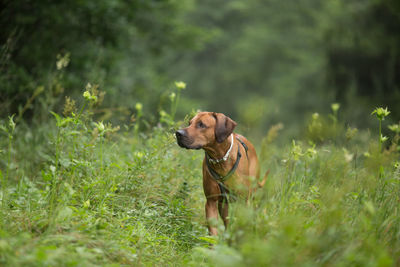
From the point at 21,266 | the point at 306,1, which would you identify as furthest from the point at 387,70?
the point at 306,1

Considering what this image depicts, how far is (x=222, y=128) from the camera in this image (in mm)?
3566

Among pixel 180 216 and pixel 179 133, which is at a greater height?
pixel 179 133

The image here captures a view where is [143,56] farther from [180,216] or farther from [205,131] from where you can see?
[180,216]

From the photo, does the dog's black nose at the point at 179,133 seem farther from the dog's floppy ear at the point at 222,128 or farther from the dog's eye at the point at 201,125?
the dog's floppy ear at the point at 222,128

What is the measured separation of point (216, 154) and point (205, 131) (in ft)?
0.82

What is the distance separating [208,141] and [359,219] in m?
1.48

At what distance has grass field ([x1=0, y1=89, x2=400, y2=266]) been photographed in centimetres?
218

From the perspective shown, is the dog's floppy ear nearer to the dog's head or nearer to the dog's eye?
the dog's head

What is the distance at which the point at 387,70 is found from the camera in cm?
966

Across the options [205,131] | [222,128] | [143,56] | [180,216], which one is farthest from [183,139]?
[143,56]

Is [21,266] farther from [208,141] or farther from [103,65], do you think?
[103,65]

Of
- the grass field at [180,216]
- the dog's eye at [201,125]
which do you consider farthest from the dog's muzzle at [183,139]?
the grass field at [180,216]

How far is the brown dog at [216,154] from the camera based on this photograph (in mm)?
3547

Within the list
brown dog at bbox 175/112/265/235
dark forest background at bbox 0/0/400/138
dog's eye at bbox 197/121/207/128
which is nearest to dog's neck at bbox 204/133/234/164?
brown dog at bbox 175/112/265/235
